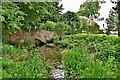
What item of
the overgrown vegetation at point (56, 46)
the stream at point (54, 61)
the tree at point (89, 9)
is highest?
the tree at point (89, 9)

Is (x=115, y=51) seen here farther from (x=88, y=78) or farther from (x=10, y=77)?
(x=10, y=77)

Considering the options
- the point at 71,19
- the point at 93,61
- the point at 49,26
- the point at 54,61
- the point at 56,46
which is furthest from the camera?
the point at 71,19

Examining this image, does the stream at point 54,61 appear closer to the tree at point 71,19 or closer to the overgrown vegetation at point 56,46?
the overgrown vegetation at point 56,46

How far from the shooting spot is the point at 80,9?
1297 centimetres

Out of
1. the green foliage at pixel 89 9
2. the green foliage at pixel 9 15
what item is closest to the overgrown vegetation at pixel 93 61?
the green foliage at pixel 9 15

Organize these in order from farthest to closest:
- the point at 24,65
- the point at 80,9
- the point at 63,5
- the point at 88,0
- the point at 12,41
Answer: the point at 80,9
the point at 88,0
the point at 63,5
the point at 12,41
the point at 24,65

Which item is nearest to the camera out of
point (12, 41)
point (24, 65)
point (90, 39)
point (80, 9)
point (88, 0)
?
Answer: point (24, 65)

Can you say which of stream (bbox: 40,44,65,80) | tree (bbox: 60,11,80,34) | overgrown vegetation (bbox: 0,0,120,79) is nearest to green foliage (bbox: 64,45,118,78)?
overgrown vegetation (bbox: 0,0,120,79)

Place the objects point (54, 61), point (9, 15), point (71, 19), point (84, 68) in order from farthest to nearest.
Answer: point (71, 19) < point (54, 61) < point (84, 68) < point (9, 15)

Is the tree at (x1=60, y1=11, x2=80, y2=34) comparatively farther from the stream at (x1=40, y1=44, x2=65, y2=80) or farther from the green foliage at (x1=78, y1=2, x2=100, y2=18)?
the stream at (x1=40, y1=44, x2=65, y2=80)

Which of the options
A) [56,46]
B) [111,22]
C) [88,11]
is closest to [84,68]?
[56,46]

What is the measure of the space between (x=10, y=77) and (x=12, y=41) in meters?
3.80

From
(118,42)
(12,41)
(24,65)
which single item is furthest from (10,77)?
(118,42)

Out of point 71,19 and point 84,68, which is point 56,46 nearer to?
point 71,19
